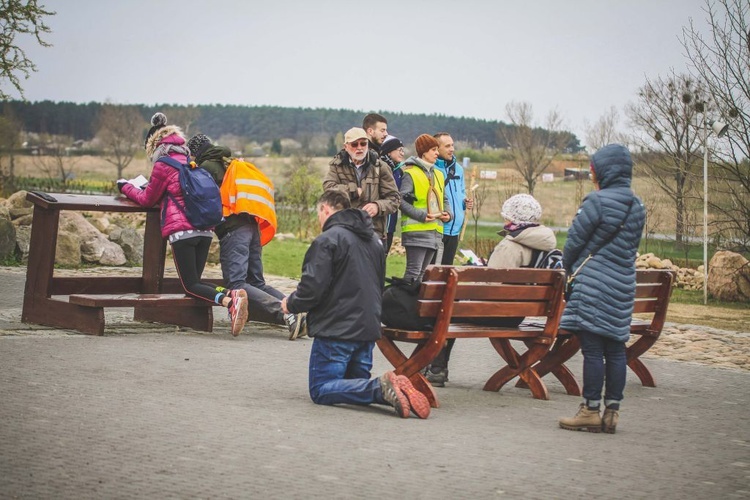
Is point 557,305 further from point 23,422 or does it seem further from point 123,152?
point 123,152

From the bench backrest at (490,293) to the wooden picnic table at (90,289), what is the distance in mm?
3579

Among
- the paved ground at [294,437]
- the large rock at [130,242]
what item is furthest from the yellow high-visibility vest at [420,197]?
the large rock at [130,242]

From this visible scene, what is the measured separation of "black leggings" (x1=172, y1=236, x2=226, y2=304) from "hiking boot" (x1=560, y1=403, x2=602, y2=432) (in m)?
4.41

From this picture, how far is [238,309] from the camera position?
33.7ft

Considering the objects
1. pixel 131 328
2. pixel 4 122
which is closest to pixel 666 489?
pixel 131 328

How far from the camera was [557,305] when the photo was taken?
8227mm

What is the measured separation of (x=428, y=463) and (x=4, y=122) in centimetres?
2631

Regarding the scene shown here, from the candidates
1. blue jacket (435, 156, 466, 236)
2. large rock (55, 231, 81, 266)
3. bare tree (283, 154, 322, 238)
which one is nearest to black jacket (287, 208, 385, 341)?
blue jacket (435, 156, 466, 236)

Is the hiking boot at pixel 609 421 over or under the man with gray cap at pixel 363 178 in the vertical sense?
under

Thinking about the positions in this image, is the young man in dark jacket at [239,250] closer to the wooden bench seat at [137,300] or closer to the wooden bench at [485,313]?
the wooden bench seat at [137,300]

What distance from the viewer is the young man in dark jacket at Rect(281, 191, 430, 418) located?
719 cm

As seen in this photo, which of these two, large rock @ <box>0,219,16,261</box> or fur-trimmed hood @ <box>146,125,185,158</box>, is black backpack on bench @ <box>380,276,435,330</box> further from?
large rock @ <box>0,219,16,261</box>

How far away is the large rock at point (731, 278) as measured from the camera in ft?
66.6

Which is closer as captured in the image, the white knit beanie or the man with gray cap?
the white knit beanie
